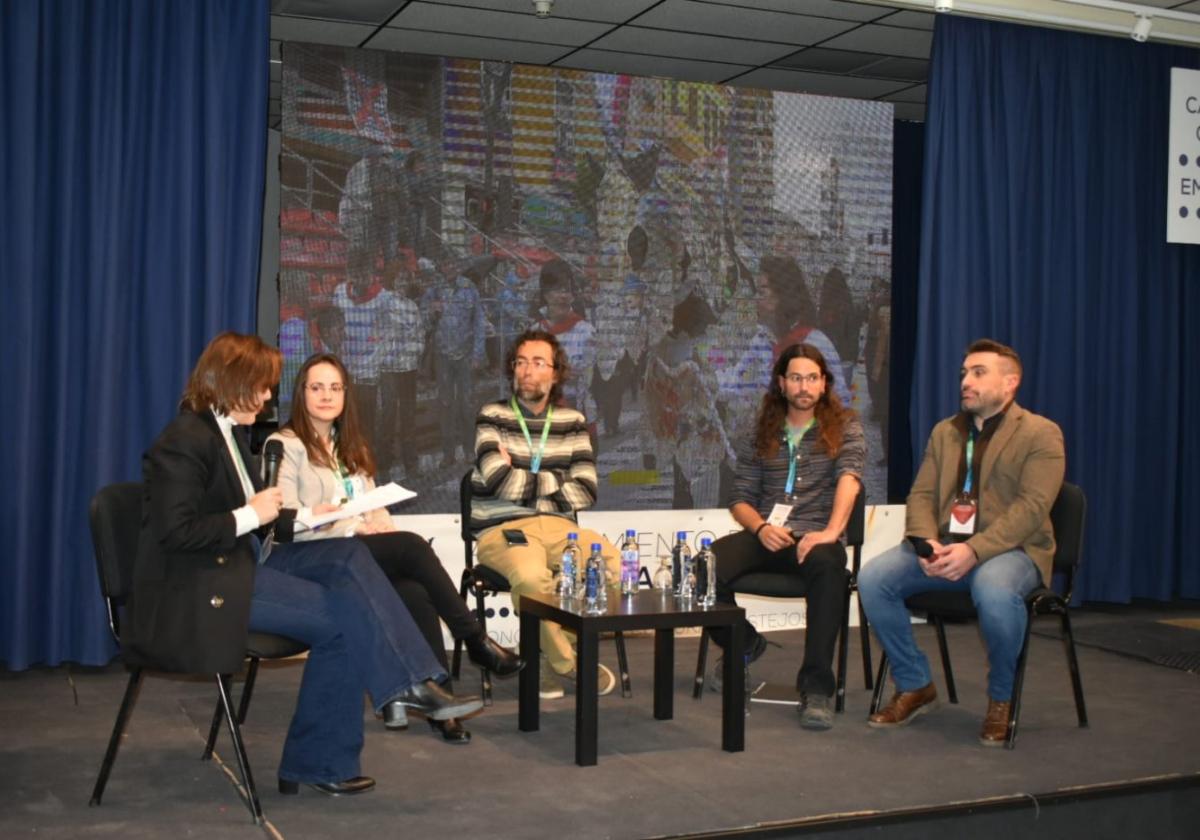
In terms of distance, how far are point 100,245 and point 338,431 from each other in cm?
150

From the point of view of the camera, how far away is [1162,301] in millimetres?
6590

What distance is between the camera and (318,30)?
21.5 ft

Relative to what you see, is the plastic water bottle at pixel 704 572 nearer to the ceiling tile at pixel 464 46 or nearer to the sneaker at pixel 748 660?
the sneaker at pixel 748 660

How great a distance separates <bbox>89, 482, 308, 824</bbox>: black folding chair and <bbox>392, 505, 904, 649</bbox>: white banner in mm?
1829

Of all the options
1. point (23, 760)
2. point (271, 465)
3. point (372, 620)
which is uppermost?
point (271, 465)

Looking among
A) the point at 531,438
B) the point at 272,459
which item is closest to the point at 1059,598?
the point at 531,438

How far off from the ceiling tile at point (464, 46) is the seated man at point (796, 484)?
2.93 m

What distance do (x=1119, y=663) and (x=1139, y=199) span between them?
8.43ft

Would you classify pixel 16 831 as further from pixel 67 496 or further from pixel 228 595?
pixel 67 496

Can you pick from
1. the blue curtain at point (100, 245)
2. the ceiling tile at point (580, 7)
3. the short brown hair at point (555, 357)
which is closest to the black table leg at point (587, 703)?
the short brown hair at point (555, 357)

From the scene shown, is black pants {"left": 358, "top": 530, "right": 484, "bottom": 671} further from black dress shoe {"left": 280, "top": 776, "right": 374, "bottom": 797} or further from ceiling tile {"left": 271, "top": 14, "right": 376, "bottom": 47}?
ceiling tile {"left": 271, "top": 14, "right": 376, "bottom": 47}

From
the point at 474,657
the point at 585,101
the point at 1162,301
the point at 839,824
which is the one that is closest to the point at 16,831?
the point at 474,657

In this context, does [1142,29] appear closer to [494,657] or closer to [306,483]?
[494,657]

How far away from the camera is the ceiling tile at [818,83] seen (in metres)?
7.34
